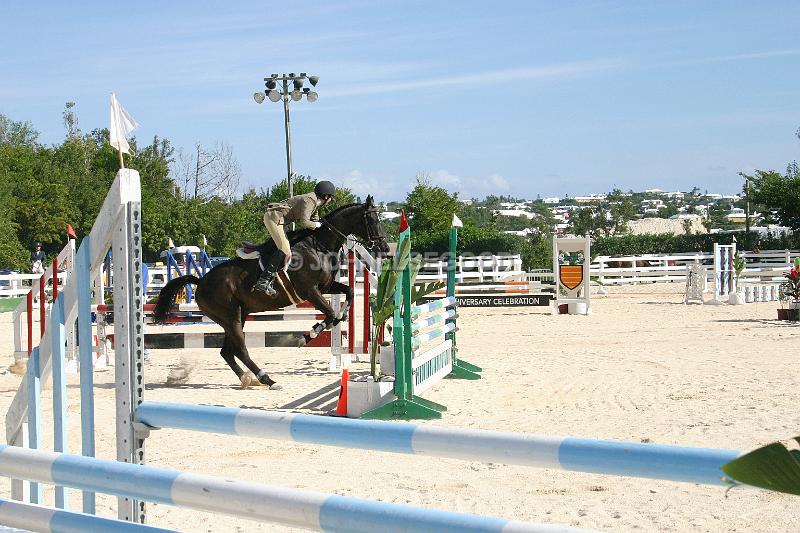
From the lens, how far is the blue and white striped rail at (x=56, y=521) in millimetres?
2420

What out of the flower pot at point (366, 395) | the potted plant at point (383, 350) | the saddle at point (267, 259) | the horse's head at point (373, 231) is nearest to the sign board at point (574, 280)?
the horse's head at point (373, 231)

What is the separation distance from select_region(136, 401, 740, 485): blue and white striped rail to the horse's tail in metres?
7.03

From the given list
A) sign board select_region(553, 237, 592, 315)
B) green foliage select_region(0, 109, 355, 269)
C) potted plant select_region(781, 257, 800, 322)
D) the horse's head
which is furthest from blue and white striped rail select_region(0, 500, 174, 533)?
green foliage select_region(0, 109, 355, 269)

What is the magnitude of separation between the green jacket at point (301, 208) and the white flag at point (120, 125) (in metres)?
5.57

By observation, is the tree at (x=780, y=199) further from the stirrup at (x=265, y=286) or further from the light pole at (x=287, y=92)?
the stirrup at (x=265, y=286)

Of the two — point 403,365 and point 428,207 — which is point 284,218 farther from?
point 428,207

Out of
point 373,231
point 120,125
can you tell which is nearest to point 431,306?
point 373,231

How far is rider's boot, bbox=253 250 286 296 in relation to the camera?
30.8ft

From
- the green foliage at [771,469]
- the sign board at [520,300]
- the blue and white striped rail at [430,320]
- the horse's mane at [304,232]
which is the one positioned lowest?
the sign board at [520,300]

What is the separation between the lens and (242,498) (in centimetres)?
225

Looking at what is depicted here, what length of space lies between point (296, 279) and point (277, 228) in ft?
1.87

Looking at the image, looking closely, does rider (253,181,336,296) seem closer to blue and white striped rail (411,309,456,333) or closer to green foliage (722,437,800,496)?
blue and white striped rail (411,309,456,333)

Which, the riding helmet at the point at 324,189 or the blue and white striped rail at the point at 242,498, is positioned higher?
the riding helmet at the point at 324,189

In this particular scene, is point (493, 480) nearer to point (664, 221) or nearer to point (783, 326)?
point (783, 326)
